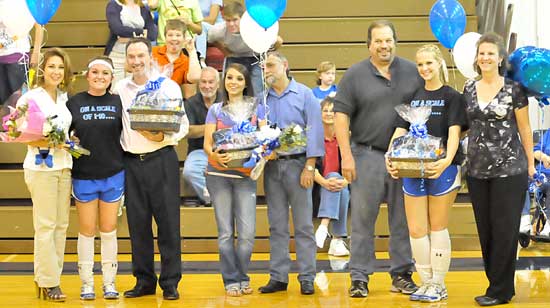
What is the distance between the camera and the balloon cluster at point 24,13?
626 cm

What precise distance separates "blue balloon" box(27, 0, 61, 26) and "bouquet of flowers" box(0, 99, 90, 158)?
806 mm

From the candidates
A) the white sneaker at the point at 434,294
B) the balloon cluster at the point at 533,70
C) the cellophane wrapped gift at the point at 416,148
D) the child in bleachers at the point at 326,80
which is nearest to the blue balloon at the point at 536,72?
the balloon cluster at the point at 533,70

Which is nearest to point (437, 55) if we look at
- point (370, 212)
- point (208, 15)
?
point (370, 212)

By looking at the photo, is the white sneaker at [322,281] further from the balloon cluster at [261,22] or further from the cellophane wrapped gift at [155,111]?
the balloon cluster at [261,22]

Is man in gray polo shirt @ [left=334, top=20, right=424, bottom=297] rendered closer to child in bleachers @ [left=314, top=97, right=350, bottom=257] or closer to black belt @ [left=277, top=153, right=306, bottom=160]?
black belt @ [left=277, top=153, right=306, bottom=160]

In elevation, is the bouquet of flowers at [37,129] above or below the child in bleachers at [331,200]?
above

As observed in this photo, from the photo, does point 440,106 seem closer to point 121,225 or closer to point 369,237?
point 369,237

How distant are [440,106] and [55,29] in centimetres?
523

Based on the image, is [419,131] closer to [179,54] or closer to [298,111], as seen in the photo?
[298,111]

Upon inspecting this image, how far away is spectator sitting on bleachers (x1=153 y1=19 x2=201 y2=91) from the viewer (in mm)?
7473

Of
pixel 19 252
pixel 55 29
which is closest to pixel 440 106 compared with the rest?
pixel 19 252

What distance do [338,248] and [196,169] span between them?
47.4 inches

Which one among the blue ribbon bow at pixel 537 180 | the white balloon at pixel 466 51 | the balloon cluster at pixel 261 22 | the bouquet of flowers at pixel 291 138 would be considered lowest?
the blue ribbon bow at pixel 537 180

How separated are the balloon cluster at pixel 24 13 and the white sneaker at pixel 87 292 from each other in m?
1.67
